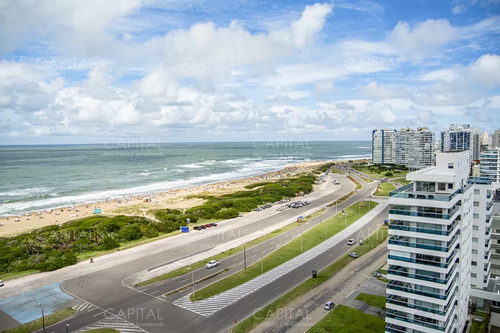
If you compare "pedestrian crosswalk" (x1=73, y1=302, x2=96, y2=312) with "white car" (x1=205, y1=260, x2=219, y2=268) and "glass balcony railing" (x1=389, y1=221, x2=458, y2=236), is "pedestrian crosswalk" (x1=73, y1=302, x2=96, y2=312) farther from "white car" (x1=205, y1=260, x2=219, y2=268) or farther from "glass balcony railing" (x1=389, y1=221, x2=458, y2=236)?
"glass balcony railing" (x1=389, y1=221, x2=458, y2=236)

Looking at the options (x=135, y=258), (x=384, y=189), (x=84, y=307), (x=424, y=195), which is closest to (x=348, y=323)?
(x=424, y=195)

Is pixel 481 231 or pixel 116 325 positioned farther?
pixel 481 231

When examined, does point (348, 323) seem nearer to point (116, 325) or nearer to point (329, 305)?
point (329, 305)

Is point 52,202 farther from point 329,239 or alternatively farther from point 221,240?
point 329,239

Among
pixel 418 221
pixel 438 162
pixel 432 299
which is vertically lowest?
pixel 432 299

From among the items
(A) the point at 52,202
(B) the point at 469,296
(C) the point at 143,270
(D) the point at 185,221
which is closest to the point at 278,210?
(D) the point at 185,221

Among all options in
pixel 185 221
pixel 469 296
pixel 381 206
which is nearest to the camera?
pixel 469 296
